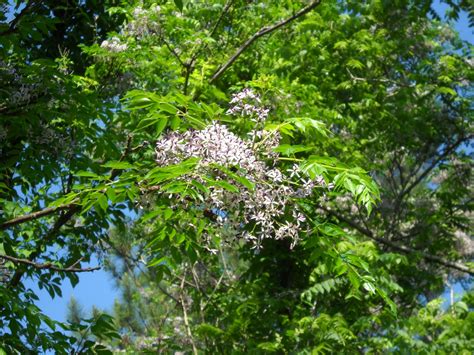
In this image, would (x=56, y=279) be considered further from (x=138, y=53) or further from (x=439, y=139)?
(x=439, y=139)

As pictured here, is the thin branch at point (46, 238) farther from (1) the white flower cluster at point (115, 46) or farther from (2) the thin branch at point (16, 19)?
(1) the white flower cluster at point (115, 46)

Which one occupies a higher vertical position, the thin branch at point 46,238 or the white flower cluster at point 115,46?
the white flower cluster at point 115,46

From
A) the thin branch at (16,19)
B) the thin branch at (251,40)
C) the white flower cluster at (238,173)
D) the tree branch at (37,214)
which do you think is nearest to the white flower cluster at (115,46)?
the thin branch at (251,40)

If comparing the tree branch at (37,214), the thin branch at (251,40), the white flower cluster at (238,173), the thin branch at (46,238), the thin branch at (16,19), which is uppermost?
the thin branch at (251,40)

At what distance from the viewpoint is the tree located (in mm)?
2994

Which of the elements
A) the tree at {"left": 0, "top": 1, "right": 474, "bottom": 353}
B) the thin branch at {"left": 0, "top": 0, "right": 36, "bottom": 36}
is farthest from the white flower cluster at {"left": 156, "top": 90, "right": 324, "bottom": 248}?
the thin branch at {"left": 0, "top": 0, "right": 36, "bottom": 36}

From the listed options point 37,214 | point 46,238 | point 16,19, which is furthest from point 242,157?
point 46,238

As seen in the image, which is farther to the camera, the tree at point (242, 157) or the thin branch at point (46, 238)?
the thin branch at point (46, 238)

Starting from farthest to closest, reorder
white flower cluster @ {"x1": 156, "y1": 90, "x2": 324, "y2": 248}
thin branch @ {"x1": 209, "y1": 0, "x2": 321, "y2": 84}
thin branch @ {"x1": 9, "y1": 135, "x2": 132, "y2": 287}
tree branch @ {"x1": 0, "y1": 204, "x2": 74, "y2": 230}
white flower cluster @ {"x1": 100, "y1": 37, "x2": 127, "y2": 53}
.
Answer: white flower cluster @ {"x1": 100, "y1": 37, "x2": 127, "y2": 53}, thin branch @ {"x1": 209, "y1": 0, "x2": 321, "y2": 84}, thin branch @ {"x1": 9, "y1": 135, "x2": 132, "y2": 287}, tree branch @ {"x1": 0, "y1": 204, "x2": 74, "y2": 230}, white flower cluster @ {"x1": 156, "y1": 90, "x2": 324, "y2": 248}

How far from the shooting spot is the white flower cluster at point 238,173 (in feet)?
9.45

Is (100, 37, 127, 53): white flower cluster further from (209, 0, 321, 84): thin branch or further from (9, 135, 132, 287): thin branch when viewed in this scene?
(9, 135, 132, 287): thin branch

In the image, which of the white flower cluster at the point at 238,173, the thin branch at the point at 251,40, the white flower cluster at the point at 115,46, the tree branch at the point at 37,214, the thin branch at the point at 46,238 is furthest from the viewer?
the white flower cluster at the point at 115,46

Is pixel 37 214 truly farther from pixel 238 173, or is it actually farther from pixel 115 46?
pixel 115 46

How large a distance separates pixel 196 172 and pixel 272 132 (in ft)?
1.55
